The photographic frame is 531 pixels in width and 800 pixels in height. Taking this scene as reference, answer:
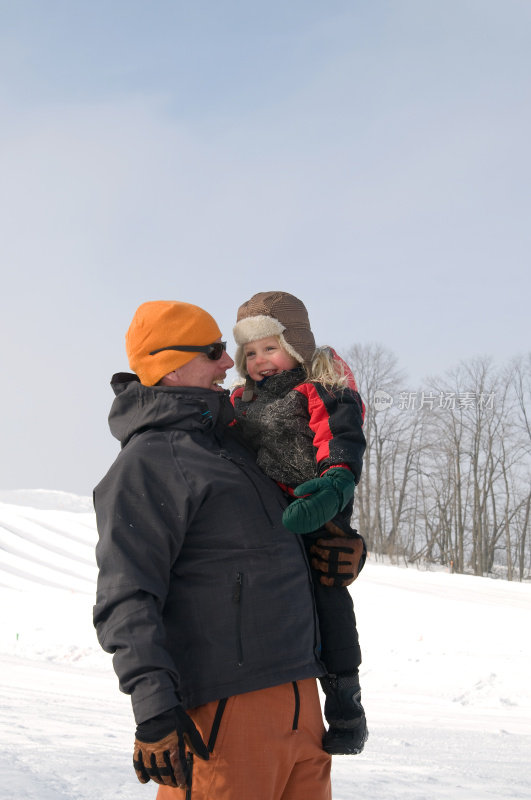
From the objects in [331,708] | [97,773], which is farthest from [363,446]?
[97,773]

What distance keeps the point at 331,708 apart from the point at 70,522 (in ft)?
69.0

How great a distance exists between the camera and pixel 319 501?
2.11 metres

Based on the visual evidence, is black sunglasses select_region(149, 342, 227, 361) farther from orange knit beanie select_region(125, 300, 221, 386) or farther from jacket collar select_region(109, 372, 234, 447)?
jacket collar select_region(109, 372, 234, 447)

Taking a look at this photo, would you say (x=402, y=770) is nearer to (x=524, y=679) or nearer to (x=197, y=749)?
(x=197, y=749)

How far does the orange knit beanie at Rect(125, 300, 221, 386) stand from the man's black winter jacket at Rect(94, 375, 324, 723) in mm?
159

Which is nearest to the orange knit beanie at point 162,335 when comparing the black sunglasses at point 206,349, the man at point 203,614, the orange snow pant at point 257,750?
the black sunglasses at point 206,349

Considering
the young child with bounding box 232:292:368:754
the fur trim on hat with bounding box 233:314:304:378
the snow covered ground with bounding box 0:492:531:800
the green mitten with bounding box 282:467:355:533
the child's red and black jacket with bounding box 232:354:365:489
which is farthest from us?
the snow covered ground with bounding box 0:492:531:800

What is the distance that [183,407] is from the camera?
7.03 ft

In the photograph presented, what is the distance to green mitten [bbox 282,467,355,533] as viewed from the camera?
206 centimetres

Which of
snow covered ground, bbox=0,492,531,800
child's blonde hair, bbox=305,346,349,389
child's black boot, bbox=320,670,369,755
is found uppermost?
child's blonde hair, bbox=305,346,349,389

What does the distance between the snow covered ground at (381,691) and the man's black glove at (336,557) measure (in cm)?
180

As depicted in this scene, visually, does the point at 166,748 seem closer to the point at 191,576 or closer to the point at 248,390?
the point at 191,576

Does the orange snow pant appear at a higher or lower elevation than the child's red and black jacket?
lower

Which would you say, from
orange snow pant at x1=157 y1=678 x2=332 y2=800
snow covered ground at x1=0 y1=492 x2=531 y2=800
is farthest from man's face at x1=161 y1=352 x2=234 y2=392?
snow covered ground at x1=0 y1=492 x2=531 y2=800
